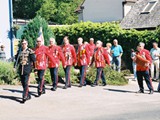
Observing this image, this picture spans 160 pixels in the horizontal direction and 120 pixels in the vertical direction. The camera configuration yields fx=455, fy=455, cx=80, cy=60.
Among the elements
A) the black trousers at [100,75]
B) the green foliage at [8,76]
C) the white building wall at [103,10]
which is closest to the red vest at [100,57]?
the black trousers at [100,75]

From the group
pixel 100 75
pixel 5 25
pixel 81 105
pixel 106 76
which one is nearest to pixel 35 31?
pixel 5 25

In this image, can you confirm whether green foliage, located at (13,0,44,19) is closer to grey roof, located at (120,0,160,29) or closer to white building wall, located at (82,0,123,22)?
white building wall, located at (82,0,123,22)

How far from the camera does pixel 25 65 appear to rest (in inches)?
545

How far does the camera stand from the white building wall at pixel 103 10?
4296 centimetres

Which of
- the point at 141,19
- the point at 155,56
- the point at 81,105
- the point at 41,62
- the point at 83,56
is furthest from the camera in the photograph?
the point at 141,19

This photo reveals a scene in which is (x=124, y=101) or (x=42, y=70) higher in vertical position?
(x=42, y=70)

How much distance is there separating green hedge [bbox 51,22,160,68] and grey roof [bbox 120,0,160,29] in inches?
224

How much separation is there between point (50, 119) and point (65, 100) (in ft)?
9.66

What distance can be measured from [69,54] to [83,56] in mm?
743

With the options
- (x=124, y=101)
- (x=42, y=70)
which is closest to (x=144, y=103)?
(x=124, y=101)

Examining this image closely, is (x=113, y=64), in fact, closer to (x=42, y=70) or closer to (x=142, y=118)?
(x=42, y=70)

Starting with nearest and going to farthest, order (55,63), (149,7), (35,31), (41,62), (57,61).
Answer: (41,62)
(55,63)
(57,61)
(35,31)
(149,7)

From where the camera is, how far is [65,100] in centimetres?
1439

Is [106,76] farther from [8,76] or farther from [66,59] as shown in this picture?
[8,76]
